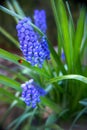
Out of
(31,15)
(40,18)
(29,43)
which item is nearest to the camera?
(29,43)

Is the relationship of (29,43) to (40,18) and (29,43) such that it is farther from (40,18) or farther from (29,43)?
(40,18)

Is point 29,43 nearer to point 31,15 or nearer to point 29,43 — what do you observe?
point 29,43

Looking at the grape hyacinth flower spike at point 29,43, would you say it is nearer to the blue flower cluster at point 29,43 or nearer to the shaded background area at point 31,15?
the blue flower cluster at point 29,43

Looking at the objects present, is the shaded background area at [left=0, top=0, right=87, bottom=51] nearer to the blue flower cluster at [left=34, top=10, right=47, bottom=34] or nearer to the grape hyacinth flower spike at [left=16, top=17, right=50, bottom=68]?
the blue flower cluster at [left=34, top=10, right=47, bottom=34]

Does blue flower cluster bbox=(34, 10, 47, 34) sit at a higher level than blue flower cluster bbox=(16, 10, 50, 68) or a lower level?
higher

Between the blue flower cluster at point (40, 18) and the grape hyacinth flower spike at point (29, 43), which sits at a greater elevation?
the blue flower cluster at point (40, 18)

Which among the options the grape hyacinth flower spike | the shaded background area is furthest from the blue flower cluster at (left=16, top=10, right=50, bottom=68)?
the shaded background area

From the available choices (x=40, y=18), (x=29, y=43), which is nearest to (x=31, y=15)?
(x=40, y=18)

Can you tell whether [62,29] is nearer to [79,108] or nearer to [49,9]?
[79,108]

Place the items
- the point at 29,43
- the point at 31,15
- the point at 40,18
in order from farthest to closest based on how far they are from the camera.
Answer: the point at 31,15 → the point at 40,18 → the point at 29,43

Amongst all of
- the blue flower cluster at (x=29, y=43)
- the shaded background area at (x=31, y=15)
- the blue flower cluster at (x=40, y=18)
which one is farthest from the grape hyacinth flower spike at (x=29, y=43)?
the shaded background area at (x=31, y=15)

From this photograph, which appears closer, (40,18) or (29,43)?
(29,43)

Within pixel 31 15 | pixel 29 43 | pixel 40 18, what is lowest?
pixel 29 43

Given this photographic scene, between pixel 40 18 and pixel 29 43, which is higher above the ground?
pixel 40 18
